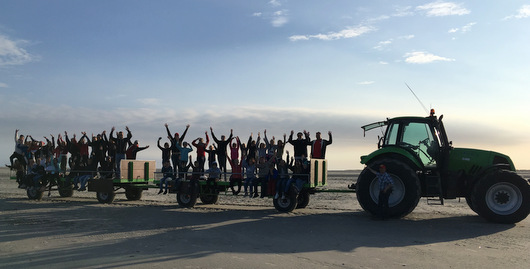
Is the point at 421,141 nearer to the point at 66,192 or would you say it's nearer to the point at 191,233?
the point at 191,233

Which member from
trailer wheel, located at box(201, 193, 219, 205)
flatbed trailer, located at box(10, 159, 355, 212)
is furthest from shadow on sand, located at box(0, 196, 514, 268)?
trailer wheel, located at box(201, 193, 219, 205)

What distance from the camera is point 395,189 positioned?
1223cm

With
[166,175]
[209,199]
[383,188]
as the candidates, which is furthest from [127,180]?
[383,188]

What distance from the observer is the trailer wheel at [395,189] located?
467 inches

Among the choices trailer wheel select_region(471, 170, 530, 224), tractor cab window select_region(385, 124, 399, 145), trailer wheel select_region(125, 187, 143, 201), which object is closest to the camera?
trailer wheel select_region(471, 170, 530, 224)

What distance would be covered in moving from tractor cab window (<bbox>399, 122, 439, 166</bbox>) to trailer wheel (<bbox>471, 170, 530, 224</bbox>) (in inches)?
55.3

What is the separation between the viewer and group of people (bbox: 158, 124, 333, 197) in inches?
553

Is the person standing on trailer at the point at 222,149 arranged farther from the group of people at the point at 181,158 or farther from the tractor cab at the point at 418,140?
the tractor cab at the point at 418,140

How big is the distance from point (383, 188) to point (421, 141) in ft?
6.25

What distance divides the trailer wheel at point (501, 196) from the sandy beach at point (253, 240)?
0.29m

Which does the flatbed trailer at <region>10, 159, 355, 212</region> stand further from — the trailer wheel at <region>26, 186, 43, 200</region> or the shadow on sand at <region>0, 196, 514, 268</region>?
the shadow on sand at <region>0, 196, 514, 268</region>

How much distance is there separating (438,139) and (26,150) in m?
17.5

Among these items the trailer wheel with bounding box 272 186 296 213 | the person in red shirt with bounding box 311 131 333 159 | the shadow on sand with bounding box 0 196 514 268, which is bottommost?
the shadow on sand with bounding box 0 196 514 268

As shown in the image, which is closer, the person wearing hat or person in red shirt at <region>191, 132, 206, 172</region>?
the person wearing hat
